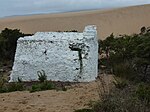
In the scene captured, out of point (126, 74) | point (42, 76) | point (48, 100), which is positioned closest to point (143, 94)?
point (48, 100)

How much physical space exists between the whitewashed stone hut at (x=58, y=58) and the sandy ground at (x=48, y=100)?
3293mm

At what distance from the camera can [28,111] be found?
10.5 m

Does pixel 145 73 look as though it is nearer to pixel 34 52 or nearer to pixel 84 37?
pixel 84 37

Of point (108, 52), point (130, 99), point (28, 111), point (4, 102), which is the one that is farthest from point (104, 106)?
point (108, 52)

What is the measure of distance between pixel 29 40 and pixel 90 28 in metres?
2.45

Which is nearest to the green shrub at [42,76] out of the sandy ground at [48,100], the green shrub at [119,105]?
the sandy ground at [48,100]

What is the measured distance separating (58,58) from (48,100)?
5.28m

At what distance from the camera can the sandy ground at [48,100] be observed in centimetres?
1070

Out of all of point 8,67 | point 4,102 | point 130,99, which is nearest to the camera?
point 130,99

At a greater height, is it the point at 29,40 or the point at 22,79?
the point at 29,40

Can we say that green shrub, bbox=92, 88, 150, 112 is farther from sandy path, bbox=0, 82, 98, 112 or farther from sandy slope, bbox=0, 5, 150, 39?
sandy slope, bbox=0, 5, 150, 39

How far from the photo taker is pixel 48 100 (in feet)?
37.9

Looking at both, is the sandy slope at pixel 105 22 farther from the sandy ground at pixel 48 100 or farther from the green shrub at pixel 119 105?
the green shrub at pixel 119 105

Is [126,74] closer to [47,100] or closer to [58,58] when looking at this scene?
[58,58]
